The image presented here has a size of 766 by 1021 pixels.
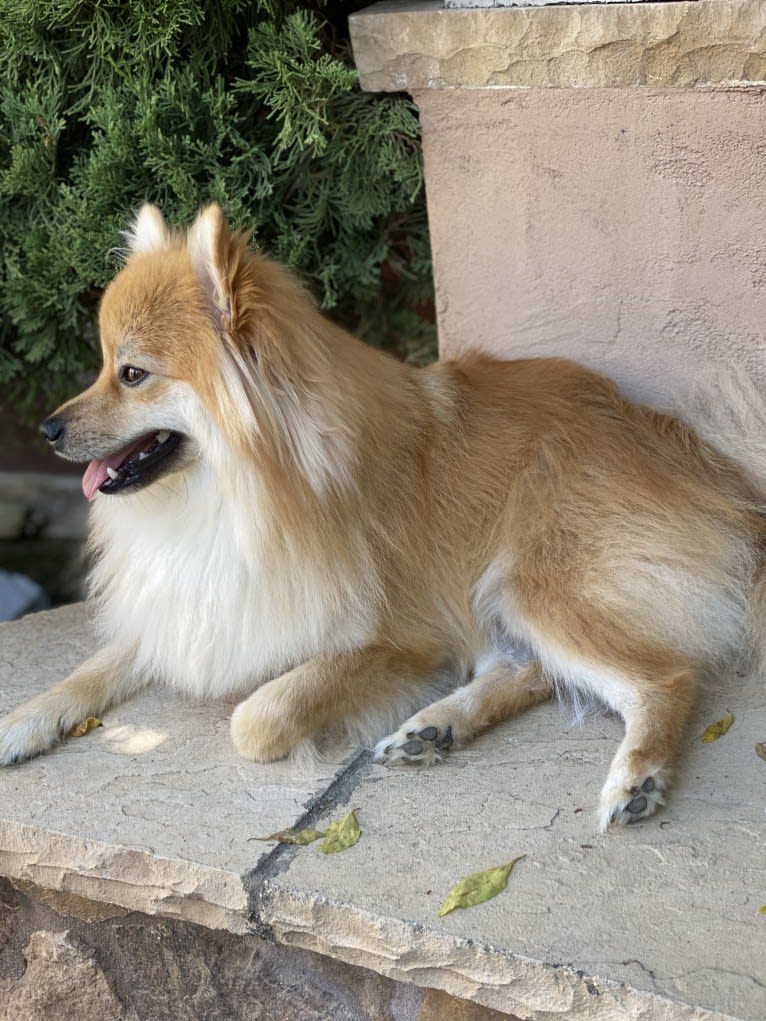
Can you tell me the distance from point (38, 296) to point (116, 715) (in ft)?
5.73

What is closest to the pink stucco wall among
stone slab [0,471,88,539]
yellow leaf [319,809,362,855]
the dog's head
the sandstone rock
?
the dog's head

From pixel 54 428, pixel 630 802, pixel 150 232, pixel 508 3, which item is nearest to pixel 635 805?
pixel 630 802

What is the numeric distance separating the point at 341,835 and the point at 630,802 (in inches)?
25.2

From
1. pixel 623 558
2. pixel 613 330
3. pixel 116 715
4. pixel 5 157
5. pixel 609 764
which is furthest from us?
pixel 5 157

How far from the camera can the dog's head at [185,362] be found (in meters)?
2.69

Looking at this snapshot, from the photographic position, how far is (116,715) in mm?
3168

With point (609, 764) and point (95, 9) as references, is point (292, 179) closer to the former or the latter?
point (95, 9)

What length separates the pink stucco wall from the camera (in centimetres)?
326

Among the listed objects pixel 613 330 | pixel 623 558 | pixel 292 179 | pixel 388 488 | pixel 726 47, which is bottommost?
pixel 623 558

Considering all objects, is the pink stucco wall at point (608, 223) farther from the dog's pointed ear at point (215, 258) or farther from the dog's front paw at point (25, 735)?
the dog's front paw at point (25, 735)

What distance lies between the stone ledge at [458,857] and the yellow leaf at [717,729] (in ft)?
0.07

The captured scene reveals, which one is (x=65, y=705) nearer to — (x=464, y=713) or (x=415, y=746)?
(x=415, y=746)

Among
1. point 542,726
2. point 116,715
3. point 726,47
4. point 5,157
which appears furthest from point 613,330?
point 5,157

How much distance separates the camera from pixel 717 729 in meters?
2.86
